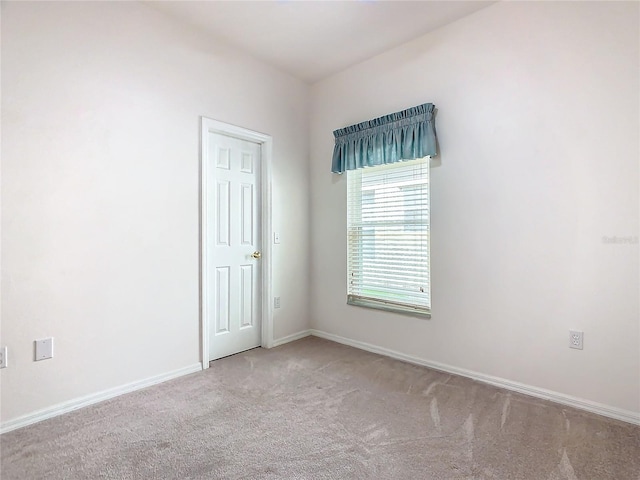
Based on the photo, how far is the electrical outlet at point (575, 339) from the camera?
2.18 m

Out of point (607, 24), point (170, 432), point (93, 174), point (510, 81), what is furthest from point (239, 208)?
point (607, 24)

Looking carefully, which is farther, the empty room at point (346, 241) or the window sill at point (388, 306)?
the window sill at point (388, 306)

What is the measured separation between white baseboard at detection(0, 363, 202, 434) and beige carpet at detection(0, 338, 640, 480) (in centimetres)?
6

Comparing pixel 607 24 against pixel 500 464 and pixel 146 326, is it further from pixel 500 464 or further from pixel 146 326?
pixel 146 326

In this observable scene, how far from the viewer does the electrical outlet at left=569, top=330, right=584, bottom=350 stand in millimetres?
2184

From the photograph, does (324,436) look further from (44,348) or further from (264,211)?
(264,211)

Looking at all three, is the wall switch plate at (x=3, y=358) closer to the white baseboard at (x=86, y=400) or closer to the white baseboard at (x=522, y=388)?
the white baseboard at (x=86, y=400)

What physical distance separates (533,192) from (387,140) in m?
1.23

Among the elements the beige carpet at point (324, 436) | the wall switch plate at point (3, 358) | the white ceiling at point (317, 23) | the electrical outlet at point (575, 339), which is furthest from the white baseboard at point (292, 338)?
the white ceiling at point (317, 23)

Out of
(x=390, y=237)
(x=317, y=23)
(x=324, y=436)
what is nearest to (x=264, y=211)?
(x=390, y=237)

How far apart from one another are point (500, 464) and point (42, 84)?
3.25 metres

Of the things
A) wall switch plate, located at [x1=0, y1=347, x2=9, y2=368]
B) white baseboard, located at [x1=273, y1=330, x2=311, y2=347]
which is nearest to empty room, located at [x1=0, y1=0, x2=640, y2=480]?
wall switch plate, located at [x1=0, y1=347, x2=9, y2=368]

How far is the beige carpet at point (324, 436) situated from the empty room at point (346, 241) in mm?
15

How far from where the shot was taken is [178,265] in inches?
105
